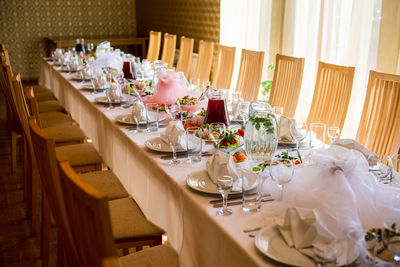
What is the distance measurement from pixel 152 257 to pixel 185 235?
208 millimetres

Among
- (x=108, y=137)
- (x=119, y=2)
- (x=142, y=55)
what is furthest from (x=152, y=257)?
(x=119, y=2)

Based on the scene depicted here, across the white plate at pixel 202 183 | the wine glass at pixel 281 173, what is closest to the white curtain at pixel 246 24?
the white plate at pixel 202 183

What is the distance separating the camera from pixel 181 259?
1.61 metres

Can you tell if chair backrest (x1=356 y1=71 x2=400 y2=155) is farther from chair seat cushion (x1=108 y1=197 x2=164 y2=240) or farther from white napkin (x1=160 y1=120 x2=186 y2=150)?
chair seat cushion (x1=108 y1=197 x2=164 y2=240)

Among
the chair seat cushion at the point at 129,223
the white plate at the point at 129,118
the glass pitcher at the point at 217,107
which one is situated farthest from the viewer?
the white plate at the point at 129,118

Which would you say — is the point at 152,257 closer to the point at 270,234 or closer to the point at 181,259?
the point at 181,259

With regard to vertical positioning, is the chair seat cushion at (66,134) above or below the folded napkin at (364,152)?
below

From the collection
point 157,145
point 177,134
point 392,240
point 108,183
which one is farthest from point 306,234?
point 108,183

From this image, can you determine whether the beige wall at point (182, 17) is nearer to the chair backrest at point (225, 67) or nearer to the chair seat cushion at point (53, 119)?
the chair backrest at point (225, 67)

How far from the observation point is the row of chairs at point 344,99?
2.26m

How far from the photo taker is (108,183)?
2.42 m

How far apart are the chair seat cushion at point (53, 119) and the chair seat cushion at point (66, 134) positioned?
0.98 ft

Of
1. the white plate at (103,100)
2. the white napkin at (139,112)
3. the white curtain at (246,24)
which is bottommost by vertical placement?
the white plate at (103,100)

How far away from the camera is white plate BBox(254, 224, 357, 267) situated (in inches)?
42.1
